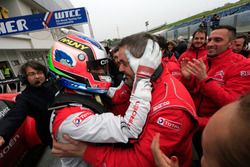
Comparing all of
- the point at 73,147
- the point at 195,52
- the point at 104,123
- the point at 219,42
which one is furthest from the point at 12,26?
the point at 104,123

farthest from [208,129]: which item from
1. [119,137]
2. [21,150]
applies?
[21,150]

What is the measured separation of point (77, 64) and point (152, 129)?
0.69m

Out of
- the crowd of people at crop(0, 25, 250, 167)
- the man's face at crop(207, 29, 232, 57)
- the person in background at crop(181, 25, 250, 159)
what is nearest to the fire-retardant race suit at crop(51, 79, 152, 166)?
the crowd of people at crop(0, 25, 250, 167)

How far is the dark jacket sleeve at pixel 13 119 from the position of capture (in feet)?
6.75

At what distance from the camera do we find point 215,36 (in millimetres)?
2508

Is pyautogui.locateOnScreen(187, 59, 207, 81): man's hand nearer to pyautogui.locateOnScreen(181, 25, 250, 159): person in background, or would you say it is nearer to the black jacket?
pyautogui.locateOnScreen(181, 25, 250, 159): person in background

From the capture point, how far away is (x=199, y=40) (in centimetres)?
380

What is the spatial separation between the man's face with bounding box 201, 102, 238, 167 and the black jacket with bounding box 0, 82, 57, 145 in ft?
6.60

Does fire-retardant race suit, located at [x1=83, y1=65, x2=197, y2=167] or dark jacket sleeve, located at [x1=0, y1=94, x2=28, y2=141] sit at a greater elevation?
fire-retardant race suit, located at [x1=83, y1=65, x2=197, y2=167]

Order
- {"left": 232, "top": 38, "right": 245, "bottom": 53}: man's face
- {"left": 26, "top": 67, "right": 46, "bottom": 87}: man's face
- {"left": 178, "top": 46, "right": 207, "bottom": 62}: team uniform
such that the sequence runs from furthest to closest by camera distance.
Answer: {"left": 232, "top": 38, "right": 245, "bottom": 53}: man's face < {"left": 178, "top": 46, "right": 207, "bottom": 62}: team uniform < {"left": 26, "top": 67, "right": 46, "bottom": 87}: man's face

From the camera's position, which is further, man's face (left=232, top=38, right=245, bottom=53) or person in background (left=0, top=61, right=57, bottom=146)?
man's face (left=232, top=38, right=245, bottom=53)

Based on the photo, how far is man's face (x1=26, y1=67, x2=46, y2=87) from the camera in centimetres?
260

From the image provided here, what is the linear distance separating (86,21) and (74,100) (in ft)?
23.1

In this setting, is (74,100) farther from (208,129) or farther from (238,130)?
(238,130)
